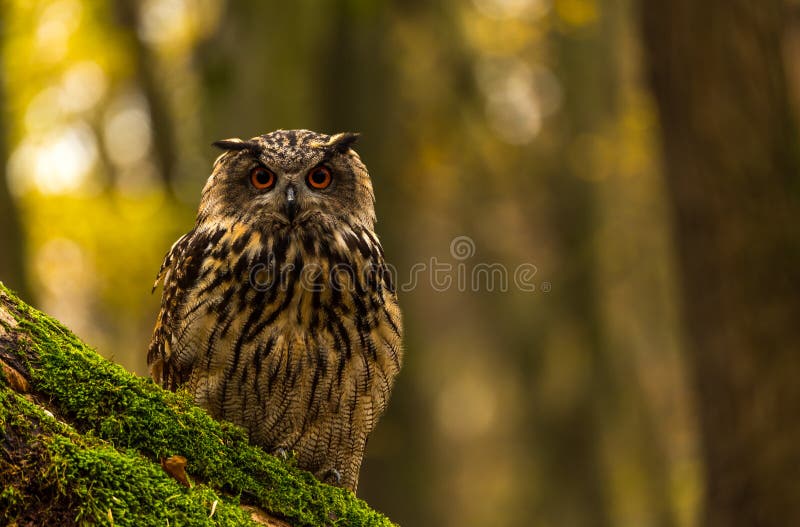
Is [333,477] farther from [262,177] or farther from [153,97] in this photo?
[153,97]

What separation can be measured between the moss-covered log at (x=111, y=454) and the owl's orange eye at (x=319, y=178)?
1.23 meters

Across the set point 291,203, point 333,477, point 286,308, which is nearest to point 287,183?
point 291,203

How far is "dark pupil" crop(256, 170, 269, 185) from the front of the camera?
139 inches

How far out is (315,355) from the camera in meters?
3.13

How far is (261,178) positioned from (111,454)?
1.70 meters

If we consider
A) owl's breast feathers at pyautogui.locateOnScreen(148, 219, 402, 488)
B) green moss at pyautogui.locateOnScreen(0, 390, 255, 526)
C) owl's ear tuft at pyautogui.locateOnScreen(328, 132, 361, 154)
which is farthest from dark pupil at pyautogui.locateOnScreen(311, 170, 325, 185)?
green moss at pyautogui.locateOnScreen(0, 390, 255, 526)

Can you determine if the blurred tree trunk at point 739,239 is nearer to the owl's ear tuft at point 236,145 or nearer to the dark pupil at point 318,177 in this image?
the dark pupil at point 318,177

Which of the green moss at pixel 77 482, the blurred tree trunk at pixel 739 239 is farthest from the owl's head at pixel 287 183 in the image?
the blurred tree trunk at pixel 739 239

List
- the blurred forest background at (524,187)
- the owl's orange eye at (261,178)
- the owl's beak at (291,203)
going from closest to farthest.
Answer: the owl's beak at (291,203) < the owl's orange eye at (261,178) < the blurred forest background at (524,187)

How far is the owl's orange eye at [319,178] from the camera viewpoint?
3.56 metres

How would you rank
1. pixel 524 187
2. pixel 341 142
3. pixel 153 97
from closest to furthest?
pixel 341 142 → pixel 153 97 → pixel 524 187

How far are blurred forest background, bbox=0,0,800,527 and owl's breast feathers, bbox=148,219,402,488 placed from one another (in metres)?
2.05

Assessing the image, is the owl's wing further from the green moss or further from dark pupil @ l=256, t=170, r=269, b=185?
the green moss

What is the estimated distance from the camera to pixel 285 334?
122 inches
